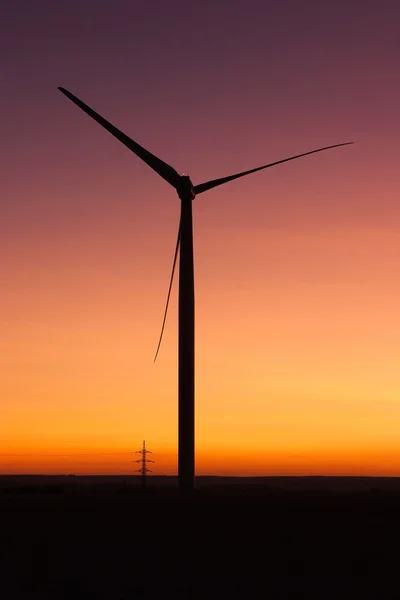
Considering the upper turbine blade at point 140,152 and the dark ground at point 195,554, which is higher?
the upper turbine blade at point 140,152

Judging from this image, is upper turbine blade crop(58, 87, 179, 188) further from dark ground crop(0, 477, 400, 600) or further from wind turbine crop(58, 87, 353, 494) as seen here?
dark ground crop(0, 477, 400, 600)

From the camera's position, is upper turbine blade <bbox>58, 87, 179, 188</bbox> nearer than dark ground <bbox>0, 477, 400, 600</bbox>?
No

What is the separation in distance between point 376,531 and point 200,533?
9.38m

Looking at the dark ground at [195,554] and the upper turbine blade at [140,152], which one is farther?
the upper turbine blade at [140,152]

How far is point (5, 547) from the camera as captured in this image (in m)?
45.1

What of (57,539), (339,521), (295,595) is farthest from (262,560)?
(339,521)

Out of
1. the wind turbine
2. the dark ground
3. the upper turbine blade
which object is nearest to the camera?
the dark ground

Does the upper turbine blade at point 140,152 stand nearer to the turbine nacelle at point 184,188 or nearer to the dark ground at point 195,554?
the turbine nacelle at point 184,188

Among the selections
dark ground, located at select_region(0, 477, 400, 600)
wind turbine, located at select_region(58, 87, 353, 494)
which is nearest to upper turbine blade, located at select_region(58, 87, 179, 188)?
wind turbine, located at select_region(58, 87, 353, 494)

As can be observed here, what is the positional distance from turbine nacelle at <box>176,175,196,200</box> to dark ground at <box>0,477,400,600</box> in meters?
18.4

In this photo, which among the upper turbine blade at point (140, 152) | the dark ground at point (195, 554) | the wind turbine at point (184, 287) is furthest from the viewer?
the upper turbine blade at point (140, 152)

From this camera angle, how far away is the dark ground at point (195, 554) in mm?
36250

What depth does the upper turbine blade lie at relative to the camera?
61.2 metres

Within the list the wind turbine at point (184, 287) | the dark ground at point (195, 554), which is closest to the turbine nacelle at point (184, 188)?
the wind turbine at point (184, 287)
